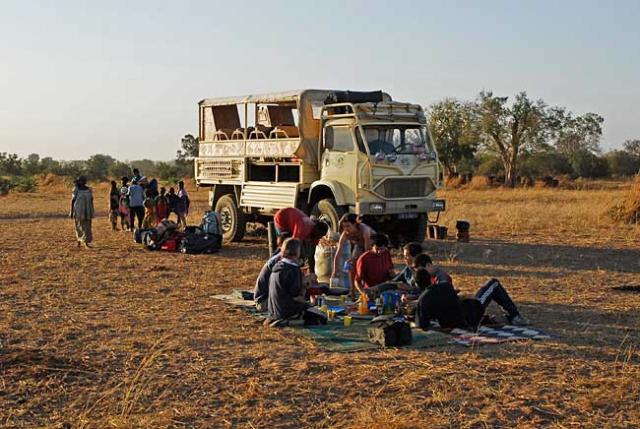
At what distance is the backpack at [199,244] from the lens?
54.9 feet

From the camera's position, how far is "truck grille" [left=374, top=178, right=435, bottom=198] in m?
15.6

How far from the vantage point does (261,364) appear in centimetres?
798

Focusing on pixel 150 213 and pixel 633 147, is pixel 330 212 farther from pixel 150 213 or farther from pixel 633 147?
pixel 633 147

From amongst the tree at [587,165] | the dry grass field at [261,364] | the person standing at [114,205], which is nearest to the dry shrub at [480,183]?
the tree at [587,165]

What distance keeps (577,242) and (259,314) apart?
1038cm

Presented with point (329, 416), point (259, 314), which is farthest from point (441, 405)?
point (259, 314)

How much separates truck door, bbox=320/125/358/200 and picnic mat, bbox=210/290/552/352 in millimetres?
5920

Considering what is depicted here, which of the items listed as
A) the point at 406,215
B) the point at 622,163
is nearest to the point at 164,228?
the point at 406,215

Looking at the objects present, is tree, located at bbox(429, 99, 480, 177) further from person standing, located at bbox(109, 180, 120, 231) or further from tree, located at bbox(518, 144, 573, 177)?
person standing, located at bbox(109, 180, 120, 231)

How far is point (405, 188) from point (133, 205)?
7.27 metres

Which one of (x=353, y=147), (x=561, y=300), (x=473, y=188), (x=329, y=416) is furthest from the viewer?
(x=473, y=188)

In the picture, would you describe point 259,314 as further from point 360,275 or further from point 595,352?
point 595,352

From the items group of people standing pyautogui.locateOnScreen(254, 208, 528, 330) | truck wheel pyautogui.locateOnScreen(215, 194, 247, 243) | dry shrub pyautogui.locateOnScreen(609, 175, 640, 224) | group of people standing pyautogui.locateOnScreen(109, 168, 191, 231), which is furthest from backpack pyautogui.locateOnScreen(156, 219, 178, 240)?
dry shrub pyautogui.locateOnScreen(609, 175, 640, 224)

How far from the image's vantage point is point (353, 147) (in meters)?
15.7
